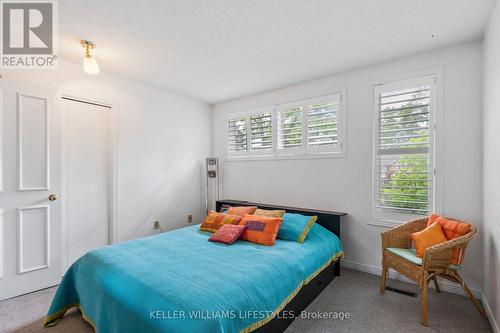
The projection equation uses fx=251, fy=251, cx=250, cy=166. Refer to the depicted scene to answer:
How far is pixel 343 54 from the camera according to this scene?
2.80m

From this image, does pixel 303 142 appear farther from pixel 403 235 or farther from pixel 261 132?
pixel 403 235

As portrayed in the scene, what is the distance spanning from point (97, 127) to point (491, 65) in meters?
4.26

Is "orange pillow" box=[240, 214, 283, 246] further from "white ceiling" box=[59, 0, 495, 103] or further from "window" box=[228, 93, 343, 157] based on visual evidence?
"white ceiling" box=[59, 0, 495, 103]

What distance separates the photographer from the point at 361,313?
225 cm

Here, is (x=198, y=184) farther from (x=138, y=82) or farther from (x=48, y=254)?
(x=48, y=254)

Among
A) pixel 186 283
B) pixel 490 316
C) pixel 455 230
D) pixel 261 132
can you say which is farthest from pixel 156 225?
pixel 490 316

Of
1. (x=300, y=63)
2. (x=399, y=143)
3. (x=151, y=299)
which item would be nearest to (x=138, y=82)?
(x=300, y=63)

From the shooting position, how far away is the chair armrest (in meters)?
2.62

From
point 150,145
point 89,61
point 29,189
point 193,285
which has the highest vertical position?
point 89,61

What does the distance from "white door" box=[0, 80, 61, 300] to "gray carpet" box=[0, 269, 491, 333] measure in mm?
249

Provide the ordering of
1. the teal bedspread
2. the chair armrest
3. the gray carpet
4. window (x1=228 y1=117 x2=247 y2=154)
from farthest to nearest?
window (x1=228 y1=117 x2=247 y2=154), the chair armrest, the gray carpet, the teal bedspread

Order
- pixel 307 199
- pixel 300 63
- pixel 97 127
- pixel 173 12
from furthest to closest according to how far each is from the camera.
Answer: pixel 307 199 < pixel 97 127 < pixel 300 63 < pixel 173 12

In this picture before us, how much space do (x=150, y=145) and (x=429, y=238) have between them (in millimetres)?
3671

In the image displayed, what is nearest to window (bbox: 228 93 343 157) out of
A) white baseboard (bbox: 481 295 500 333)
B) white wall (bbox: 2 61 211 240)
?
white wall (bbox: 2 61 211 240)
